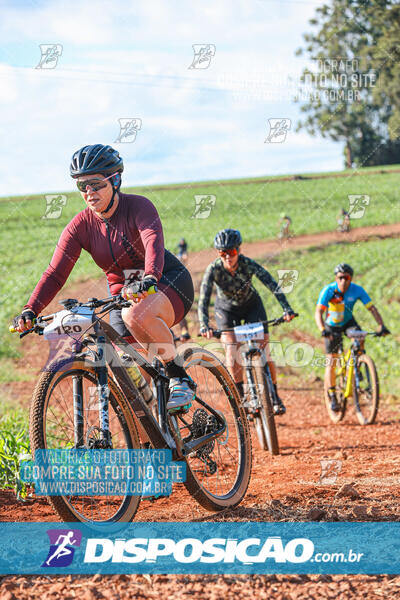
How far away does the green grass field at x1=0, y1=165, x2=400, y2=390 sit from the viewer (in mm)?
23781

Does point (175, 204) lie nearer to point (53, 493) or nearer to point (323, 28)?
point (323, 28)

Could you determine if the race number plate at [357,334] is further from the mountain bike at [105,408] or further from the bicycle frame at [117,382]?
the bicycle frame at [117,382]

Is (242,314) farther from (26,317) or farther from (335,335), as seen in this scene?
(26,317)

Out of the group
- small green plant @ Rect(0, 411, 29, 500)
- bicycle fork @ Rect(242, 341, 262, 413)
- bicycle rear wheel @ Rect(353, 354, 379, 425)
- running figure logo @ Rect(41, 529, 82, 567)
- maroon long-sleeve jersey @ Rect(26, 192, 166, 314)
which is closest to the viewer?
running figure logo @ Rect(41, 529, 82, 567)

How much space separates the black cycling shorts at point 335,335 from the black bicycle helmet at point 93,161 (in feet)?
20.3

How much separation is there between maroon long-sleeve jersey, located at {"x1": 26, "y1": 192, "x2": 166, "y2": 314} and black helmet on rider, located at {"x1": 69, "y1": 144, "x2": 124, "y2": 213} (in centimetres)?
26

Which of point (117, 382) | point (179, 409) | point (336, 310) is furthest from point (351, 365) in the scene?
point (117, 382)

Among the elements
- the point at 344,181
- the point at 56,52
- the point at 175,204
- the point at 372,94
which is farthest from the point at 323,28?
the point at 56,52

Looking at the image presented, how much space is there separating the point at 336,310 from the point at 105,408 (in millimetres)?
6419

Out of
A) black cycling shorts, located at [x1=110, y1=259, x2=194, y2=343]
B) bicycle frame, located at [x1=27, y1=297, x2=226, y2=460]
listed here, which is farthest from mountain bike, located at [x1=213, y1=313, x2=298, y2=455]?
bicycle frame, located at [x1=27, y1=297, x2=226, y2=460]

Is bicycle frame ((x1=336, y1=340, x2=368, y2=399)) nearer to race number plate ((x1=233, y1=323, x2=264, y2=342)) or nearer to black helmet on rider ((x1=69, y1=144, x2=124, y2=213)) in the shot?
race number plate ((x1=233, y1=323, x2=264, y2=342))

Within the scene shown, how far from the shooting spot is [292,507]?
4.21 m

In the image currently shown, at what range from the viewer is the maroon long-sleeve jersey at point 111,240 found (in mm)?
4070

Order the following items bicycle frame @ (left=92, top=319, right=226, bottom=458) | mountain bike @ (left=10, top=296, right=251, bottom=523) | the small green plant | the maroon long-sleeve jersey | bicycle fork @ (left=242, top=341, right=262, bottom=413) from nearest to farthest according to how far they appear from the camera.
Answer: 1. mountain bike @ (left=10, top=296, right=251, bottom=523)
2. bicycle frame @ (left=92, top=319, right=226, bottom=458)
3. the maroon long-sleeve jersey
4. the small green plant
5. bicycle fork @ (left=242, top=341, right=262, bottom=413)
